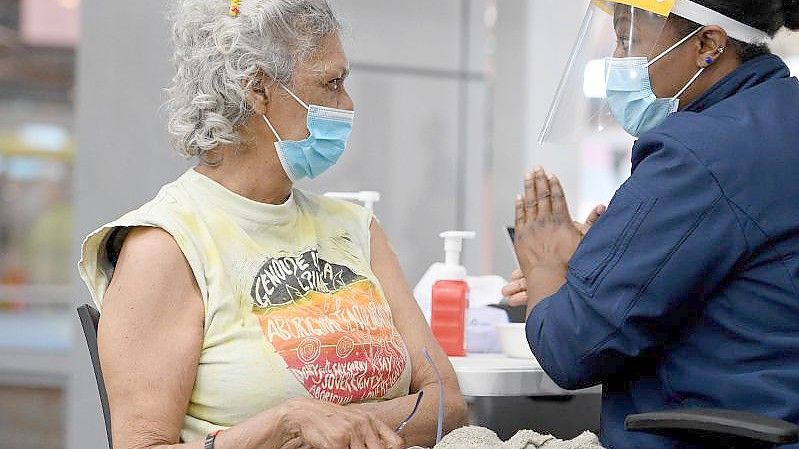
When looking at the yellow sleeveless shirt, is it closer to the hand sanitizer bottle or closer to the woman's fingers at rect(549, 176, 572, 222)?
the hand sanitizer bottle

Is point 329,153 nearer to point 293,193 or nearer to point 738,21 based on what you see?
point 293,193

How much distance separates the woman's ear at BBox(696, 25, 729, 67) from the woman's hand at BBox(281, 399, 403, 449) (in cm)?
87

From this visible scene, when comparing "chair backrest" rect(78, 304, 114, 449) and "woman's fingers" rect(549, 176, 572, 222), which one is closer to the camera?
"chair backrest" rect(78, 304, 114, 449)

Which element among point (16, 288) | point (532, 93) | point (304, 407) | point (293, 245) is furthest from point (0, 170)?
point (304, 407)

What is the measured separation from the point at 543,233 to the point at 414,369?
1.26 feet

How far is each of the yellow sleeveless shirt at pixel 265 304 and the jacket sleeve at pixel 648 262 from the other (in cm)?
41

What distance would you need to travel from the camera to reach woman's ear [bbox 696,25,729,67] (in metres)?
1.95

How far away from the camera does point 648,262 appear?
1762 millimetres

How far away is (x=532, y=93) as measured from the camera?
476cm

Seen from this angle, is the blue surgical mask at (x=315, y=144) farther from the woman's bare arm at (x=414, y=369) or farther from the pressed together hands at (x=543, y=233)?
the pressed together hands at (x=543, y=233)

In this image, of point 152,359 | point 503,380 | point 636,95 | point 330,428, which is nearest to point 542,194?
point 636,95

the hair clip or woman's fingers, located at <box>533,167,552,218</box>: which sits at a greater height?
the hair clip

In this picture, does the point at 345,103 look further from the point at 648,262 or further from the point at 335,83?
the point at 648,262

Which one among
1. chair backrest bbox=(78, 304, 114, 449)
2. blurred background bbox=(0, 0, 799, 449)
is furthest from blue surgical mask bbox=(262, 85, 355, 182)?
blurred background bbox=(0, 0, 799, 449)
